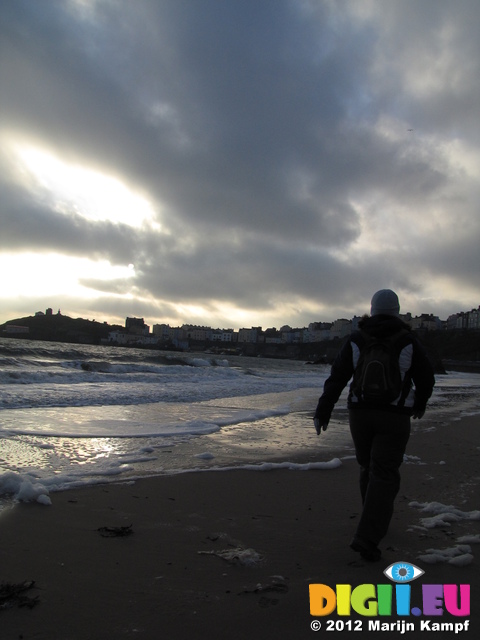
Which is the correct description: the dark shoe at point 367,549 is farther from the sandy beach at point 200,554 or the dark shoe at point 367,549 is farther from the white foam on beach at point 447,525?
the white foam on beach at point 447,525

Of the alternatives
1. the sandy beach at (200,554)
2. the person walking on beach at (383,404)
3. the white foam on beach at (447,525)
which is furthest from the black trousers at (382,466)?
the white foam on beach at (447,525)

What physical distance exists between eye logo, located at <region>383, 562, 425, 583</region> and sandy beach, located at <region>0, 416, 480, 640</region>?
2.1 inches

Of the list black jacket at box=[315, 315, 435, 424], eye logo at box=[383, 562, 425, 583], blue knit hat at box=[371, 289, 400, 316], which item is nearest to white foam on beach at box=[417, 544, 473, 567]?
eye logo at box=[383, 562, 425, 583]

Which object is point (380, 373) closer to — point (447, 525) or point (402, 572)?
point (402, 572)

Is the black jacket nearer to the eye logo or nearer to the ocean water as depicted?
the eye logo

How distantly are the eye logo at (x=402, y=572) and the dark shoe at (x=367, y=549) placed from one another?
102mm

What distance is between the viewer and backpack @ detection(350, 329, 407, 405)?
2.85 meters

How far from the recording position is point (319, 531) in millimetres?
3246

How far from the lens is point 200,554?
2.76 metres

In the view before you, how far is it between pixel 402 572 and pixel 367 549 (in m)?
0.23

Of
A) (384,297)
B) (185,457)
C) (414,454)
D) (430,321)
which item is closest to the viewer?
(384,297)

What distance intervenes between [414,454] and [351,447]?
3.03 feet

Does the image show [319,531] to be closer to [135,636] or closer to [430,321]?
[135,636]

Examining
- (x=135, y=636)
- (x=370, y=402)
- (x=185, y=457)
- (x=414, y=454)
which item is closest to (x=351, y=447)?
(x=414, y=454)
